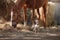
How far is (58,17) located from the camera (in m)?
2.95

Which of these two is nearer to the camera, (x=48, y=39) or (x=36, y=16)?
(x=48, y=39)

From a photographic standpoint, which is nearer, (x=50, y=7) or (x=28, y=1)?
(x=28, y=1)

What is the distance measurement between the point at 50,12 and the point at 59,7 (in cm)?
27

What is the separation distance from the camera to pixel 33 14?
245 centimetres

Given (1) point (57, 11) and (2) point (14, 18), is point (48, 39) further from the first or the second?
(1) point (57, 11)

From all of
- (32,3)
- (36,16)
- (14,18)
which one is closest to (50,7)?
(36,16)

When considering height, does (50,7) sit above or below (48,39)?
above

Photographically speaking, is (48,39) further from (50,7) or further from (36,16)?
(50,7)

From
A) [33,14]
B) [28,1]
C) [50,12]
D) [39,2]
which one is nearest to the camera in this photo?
[28,1]

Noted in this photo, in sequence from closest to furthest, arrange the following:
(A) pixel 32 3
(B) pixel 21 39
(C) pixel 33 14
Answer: (B) pixel 21 39, (A) pixel 32 3, (C) pixel 33 14

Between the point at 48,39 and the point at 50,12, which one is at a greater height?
the point at 50,12

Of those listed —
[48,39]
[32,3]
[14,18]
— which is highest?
[32,3]

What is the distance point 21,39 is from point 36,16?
5.37 ft

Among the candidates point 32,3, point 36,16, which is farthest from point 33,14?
point 32,3
